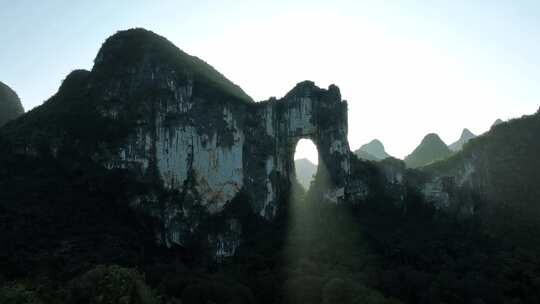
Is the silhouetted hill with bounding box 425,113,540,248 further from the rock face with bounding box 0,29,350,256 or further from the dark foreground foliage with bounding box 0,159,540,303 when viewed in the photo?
the rock face with bounding box 0,29,350,256

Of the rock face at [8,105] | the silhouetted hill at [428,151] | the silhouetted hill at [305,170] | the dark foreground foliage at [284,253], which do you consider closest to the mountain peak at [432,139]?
the silhouetted hill at [428,151]

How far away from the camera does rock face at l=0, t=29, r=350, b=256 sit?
40219mm

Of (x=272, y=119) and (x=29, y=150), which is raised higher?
(x=272, y=119)

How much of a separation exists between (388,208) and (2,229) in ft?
92.5

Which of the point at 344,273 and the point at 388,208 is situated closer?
the point at 344,273

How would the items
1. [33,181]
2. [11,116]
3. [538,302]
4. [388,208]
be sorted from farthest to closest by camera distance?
[11,116] < [388,208] < [33,181] < [538,302]

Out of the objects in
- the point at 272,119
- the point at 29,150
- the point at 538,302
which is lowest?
the point at 538,302

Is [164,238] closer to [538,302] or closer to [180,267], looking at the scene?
[180,267]

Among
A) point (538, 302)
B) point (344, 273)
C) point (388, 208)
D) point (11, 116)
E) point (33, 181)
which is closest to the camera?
point (538, 302)

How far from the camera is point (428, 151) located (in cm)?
7081

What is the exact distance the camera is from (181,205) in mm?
40062

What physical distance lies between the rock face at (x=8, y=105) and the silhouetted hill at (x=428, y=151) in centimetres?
5136

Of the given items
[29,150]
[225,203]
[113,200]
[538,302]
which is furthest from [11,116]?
[538,302]

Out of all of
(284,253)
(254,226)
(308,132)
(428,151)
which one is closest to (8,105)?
(254,226)
